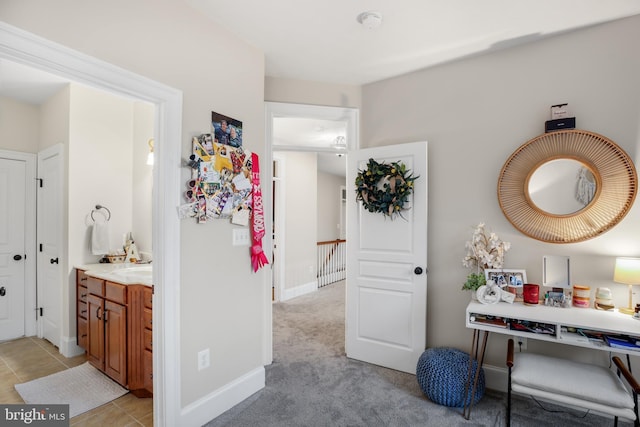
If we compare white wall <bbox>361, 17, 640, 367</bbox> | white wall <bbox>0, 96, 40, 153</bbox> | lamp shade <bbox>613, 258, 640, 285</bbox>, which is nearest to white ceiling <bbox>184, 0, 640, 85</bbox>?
white wall <bbox>361, 17, 640, 367</bbox>

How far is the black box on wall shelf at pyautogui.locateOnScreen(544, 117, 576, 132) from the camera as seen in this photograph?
88.3 inches

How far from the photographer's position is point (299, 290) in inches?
220

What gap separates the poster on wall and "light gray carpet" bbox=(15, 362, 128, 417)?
205cm

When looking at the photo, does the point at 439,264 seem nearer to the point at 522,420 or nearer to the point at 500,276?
the point at 500,276

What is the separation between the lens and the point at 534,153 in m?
2.37

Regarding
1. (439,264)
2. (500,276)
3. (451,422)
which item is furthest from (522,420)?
(439,264)

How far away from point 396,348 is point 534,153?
1.91 metres

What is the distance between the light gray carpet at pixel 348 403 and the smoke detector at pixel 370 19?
8.40 ft

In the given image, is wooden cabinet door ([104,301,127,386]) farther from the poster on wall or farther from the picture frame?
the picture frame

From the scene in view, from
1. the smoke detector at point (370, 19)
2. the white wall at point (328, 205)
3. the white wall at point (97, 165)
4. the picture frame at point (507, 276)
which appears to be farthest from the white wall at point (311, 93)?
the white wall at point (328, 205)

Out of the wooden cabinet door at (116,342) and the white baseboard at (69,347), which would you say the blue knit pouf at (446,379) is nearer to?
the wooden cabinet door at (116,342)

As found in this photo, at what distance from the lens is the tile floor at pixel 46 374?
2121 millimetres

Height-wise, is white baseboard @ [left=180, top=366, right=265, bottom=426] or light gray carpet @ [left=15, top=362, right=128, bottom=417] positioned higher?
white baseboard @ [left=180, top=366, right=265, bottom=426]

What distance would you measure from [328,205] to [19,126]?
6213 millimetres
